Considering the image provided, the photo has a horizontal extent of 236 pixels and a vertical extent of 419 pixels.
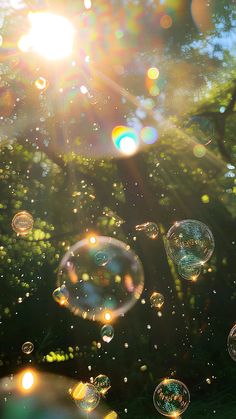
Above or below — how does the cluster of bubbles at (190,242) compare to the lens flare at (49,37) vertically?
below

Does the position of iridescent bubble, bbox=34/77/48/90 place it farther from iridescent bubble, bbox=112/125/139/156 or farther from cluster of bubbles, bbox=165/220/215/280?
cluster of bubbles, bbox=165/220/215/280

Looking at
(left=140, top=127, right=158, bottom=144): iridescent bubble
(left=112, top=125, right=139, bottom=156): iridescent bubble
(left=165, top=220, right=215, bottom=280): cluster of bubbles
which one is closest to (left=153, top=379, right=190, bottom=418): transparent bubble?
(left=165, top=220, right=215, bottom=280): cluster of bubbles

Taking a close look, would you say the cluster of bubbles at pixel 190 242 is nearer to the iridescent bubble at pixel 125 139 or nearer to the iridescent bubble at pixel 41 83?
the iridescent bubble at pixel 125 139

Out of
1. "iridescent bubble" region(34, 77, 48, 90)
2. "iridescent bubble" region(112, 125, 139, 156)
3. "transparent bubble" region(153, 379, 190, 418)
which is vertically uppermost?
"iridescent bubble" region(34, 77, 48, 90)

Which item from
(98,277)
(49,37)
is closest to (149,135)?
(49,37)

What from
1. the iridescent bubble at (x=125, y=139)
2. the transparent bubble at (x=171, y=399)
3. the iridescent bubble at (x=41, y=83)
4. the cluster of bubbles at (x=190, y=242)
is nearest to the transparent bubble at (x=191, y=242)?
the cluster of bubbles at (x=190, y=242)

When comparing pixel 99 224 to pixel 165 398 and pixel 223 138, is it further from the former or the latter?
pixel 165 398

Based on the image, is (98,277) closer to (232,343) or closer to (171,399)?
(171,399)
